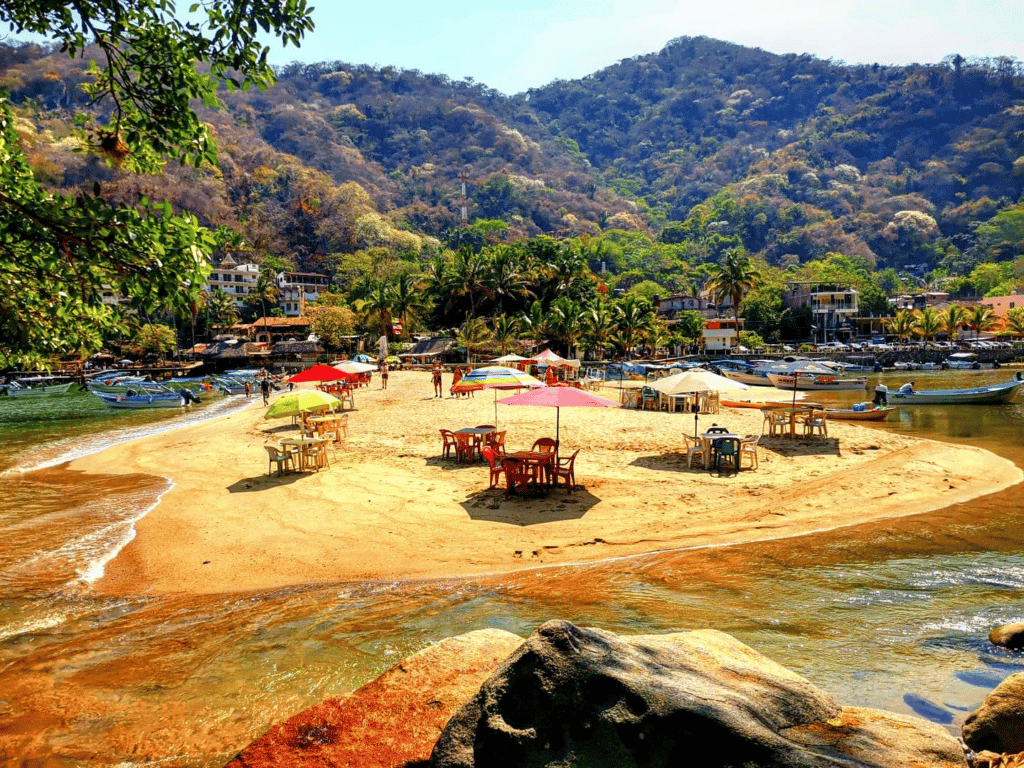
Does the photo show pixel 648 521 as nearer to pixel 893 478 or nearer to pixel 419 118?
Result: pixel 893 478

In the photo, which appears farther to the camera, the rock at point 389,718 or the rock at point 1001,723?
the rock at point 1001,723

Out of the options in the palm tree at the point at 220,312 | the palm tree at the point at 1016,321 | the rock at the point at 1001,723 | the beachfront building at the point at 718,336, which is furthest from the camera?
the palm tree at the point at 220,312

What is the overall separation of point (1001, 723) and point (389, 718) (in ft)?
13.8

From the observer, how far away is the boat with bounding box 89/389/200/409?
1400 inches

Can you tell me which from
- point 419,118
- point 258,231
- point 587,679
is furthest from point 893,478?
point 419,118

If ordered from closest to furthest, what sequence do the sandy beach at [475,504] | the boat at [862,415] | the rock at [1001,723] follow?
the rock at [1001,723] → the sandy beach at [475,504] → the boat at [862,415]

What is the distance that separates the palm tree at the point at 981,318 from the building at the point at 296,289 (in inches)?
3428

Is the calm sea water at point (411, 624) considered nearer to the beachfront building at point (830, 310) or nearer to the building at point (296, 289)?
the beachfront building at point (830, 310)

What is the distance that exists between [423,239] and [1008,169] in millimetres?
151215

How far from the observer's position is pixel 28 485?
15125 millimetres

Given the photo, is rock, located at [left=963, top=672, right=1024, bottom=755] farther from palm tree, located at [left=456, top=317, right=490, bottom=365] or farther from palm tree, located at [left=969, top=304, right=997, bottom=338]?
palm tree, located at [left=969, top=304, right=997, bottom=338]

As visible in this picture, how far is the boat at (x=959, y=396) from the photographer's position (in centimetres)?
2922

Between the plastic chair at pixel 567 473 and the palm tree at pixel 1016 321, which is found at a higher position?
the palm tree at pixel 1016 321

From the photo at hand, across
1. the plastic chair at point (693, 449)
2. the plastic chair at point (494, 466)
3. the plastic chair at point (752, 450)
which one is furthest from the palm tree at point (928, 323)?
the plastic chair at point (494, 466)
